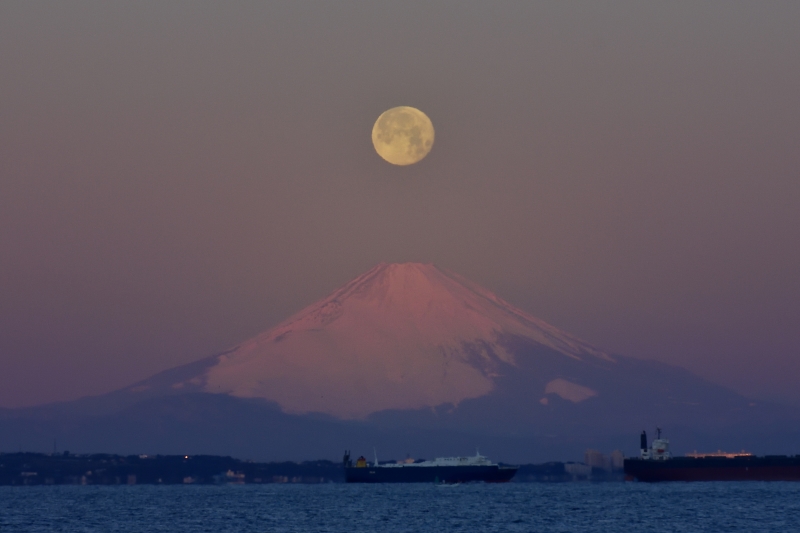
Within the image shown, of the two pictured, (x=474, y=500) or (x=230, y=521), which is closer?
(x=230, y=521)

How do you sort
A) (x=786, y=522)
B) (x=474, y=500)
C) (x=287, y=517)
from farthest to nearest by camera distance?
(x=474, y=500), (x=287, y=517), (x=786, y=522)

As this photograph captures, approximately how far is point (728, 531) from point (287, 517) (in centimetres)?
5089

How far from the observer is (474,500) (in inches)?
7343

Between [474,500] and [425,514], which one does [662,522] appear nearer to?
[425,514]

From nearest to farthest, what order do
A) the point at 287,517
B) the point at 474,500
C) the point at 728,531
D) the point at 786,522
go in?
the point at 728,531 → the point at 786,522 → the point at 287,517 → the point at 474,500

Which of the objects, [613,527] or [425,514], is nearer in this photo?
[613,527]

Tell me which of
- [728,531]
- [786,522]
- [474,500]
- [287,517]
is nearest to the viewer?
[728,531]

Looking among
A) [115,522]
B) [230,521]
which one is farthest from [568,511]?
[115,522]

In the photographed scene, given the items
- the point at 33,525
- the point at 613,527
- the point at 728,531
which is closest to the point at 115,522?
the point at 33,525

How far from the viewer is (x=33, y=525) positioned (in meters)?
129

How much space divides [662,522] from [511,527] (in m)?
17.2

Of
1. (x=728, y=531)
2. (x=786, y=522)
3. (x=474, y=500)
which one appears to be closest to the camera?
(x=728, y=531)

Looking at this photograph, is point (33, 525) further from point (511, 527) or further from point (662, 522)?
point (662, 522)

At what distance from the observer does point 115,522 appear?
135m
